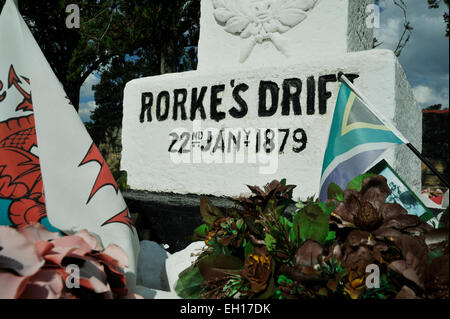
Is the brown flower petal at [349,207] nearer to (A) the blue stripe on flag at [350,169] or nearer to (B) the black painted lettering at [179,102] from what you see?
(A) the blue stripe on flag at [350,169]

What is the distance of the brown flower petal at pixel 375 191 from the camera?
3.97 ft

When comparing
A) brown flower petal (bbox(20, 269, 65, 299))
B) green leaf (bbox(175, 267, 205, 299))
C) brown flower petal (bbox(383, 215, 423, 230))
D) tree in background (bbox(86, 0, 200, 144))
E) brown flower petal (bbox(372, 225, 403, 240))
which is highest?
tree in background (bbox(86, 0, 200, 144))

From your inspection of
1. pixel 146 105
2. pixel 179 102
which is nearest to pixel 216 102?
pixel 179 102

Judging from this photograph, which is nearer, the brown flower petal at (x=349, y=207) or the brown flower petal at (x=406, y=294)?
the brown flower petal at (x=406, y=294)

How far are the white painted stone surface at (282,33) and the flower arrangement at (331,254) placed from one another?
4.29ft

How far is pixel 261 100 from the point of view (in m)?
2.39

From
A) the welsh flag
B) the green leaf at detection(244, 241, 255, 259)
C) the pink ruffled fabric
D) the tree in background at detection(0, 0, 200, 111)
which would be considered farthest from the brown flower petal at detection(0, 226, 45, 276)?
the tree in background at detection(0, 0, 200, 111)

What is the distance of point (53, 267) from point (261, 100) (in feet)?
5.59

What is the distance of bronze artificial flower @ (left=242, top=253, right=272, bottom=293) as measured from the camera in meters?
1.07

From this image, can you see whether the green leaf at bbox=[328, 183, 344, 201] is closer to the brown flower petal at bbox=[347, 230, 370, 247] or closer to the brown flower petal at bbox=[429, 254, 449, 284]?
the brown flower petal at bbox=[347, 230, 370, 247]

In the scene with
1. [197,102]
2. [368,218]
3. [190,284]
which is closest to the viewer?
[368,218]

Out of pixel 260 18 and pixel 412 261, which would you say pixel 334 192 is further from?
pixel 260 18

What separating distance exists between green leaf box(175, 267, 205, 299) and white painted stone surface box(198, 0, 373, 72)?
1.58m

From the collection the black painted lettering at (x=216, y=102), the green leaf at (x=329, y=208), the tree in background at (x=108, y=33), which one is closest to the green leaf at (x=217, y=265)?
the green leaf at (x=329, y=208)
